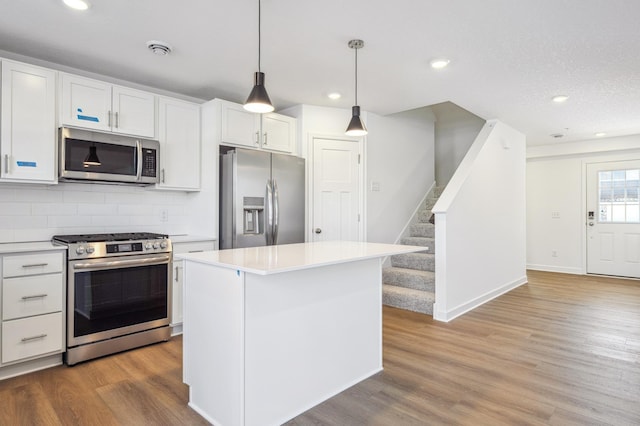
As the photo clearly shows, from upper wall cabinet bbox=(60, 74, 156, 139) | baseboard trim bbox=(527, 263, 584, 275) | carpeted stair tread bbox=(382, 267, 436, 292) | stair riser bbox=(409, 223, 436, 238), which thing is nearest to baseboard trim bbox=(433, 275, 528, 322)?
carpeted stair tread bbox=(382, 267, 436, 292)

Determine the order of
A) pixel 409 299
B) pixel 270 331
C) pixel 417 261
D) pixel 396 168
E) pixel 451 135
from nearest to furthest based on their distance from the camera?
pixel 270 331, pixel 409 299, pixel 417 261, pixel 396 168, pixel 451 135

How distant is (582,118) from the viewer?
4.85 m

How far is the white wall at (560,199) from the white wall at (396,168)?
2613 millimetres

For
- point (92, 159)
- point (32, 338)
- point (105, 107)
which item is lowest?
point (32, 338)

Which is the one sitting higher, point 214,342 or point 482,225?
point 482,225

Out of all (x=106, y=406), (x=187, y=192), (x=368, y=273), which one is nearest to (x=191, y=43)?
(x=187, y=192)

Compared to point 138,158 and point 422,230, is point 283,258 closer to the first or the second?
point 138,158

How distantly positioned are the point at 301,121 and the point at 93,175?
228 cm

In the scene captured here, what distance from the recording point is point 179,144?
11.9 ft

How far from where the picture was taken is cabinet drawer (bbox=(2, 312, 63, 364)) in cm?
248

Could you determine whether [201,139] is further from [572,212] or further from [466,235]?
[572,212]

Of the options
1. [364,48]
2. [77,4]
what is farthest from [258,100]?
[77,4]

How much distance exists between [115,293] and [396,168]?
3780 millimetres

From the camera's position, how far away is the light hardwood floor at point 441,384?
2057 mm
